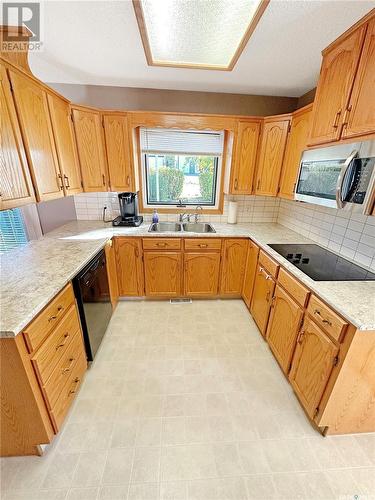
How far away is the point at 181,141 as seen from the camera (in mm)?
2619

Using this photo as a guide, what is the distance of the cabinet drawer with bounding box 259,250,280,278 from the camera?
70.2 inches

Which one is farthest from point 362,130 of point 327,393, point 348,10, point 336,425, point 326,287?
point 336,425

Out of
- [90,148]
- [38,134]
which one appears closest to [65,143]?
[90,148]

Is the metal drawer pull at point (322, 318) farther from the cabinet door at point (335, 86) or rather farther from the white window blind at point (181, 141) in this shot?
the white window blind at point (181, 141)

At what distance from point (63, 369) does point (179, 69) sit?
2495 millimetres

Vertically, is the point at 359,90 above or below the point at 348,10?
below

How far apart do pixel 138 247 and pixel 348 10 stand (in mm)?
2281

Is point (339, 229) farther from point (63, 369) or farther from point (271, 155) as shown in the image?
point (63, 369)

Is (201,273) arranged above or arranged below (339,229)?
below

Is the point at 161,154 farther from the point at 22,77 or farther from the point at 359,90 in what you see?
the point at 359,90

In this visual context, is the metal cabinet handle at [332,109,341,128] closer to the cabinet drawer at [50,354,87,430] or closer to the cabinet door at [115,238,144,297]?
the cabinet door at [115,238,144,297]

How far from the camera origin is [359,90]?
1214 mm

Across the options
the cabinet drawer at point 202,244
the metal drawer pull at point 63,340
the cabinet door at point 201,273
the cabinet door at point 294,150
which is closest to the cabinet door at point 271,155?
the cabinet door at point 294,150

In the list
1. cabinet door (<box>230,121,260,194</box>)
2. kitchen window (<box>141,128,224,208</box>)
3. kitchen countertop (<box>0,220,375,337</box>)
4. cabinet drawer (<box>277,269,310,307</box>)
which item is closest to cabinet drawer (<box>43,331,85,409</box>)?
kitchen countertop (<box>0,220,375,337</box>)
